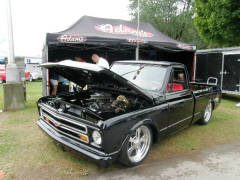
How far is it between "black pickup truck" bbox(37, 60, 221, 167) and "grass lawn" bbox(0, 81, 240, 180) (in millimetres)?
411

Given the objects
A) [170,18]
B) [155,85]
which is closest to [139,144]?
[155,85]

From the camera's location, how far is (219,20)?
10.6 metres

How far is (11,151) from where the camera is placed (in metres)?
3.30

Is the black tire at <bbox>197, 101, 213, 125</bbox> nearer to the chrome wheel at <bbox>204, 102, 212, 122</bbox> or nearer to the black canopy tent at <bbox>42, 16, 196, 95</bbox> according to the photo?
the chrome wheel at <bbox>204, 102, 212, 122</bbox>

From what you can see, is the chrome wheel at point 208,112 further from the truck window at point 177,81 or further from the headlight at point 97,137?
the headlight at point 97,137

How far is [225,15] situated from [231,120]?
7234 mm

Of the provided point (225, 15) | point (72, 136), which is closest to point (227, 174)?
point (72, 136)

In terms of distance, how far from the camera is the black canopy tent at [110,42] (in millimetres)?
6493

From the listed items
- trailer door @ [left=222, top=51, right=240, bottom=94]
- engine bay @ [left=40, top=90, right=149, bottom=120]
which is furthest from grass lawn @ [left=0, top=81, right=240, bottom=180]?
trailer door @ [left=222, top=51, right=240, bottom=94]

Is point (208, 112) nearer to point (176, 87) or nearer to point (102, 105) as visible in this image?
point (176, 87)

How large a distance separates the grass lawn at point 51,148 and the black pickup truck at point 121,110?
411 millimetres

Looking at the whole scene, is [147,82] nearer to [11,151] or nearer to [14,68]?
[11,151]

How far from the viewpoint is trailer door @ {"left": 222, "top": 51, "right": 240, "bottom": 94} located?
8273mm

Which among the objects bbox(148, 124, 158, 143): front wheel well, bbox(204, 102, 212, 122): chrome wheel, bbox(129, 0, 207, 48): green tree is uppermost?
bbox(129, 0, 207, 48): green tree
